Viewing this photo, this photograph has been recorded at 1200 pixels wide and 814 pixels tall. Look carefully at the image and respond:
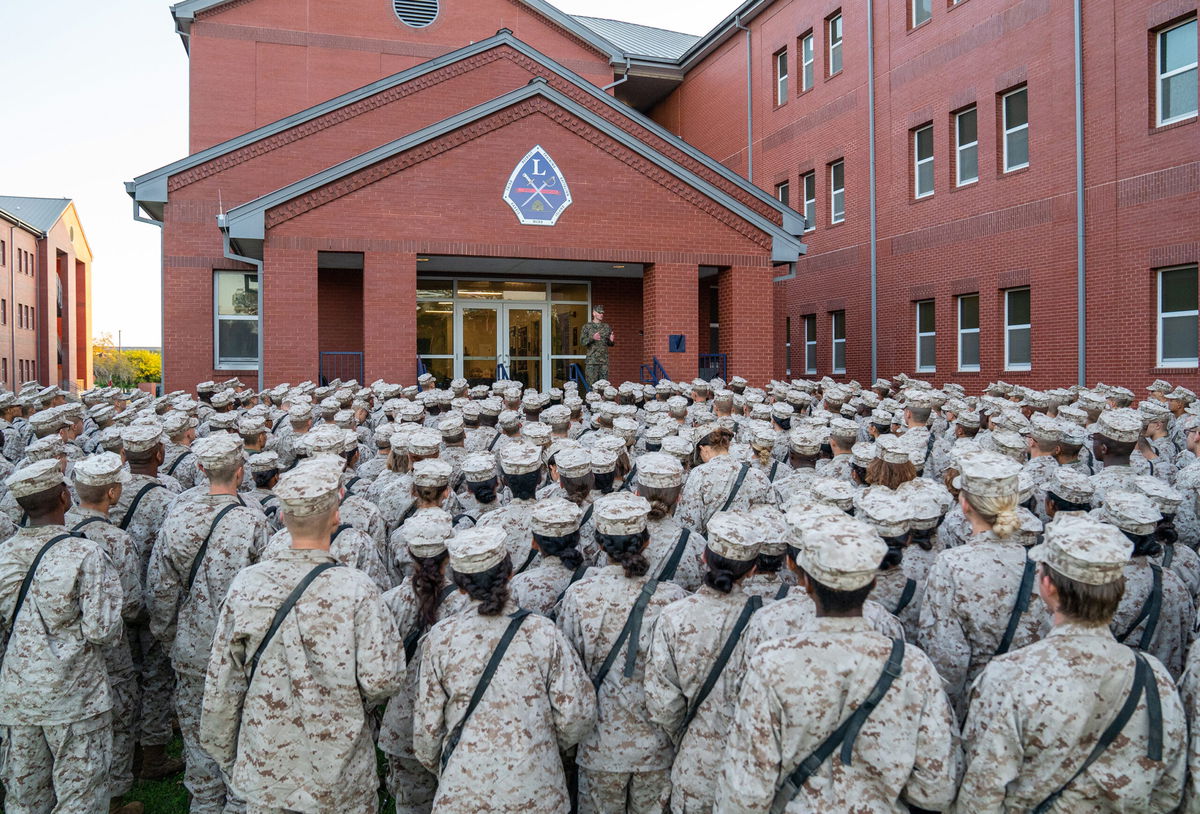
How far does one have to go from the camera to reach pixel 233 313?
17.8 m

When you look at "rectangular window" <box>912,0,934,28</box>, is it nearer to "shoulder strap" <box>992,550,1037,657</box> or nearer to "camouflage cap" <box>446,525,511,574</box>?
"shoulder strap" <box>992,550,1037,657</box>

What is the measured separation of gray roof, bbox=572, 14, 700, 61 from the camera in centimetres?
3012

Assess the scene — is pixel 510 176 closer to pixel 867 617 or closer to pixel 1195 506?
pixel 1195 506

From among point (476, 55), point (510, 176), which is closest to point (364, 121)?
point (476, 55)

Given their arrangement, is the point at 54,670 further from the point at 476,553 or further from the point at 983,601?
the point at 983,601

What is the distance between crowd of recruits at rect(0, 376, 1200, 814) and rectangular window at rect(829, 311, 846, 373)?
18956 millimetres

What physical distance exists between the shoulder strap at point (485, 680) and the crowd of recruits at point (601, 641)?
0.01 m

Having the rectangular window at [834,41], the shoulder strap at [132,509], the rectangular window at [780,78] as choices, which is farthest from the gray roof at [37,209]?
the shoulder strap at [132,509]

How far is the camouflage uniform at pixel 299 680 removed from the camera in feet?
10.8

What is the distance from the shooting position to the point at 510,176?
1573 cm

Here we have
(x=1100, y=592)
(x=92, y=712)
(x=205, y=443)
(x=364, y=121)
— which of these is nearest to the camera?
(x=1100, y=592)

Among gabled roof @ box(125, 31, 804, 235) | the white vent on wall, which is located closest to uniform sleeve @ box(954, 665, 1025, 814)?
gabled roof @ box(125, 31, 804, 235)

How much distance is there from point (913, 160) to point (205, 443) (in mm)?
20605

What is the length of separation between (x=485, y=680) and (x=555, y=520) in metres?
0.89
